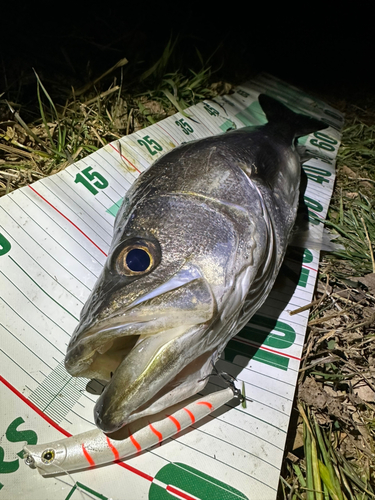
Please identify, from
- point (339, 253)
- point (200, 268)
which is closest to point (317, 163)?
point (339, 253)

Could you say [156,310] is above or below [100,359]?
above

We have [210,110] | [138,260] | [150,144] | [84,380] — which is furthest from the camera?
[210,110]

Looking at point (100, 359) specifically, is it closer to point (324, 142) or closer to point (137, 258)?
point (137, 258)

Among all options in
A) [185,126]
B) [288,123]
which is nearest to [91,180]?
[185,126]

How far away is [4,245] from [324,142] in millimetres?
2625

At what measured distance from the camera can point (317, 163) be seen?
9.22ft

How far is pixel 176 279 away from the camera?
112 cm

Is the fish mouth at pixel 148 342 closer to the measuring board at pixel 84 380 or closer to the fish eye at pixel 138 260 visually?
the fish eye at pixel 138 260

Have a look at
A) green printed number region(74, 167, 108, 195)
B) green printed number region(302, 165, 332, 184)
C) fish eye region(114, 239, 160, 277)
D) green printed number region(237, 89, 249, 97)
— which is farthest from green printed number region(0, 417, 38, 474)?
green printed number region(237, 89, 249, 97)

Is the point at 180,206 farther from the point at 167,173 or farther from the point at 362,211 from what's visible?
the point at 362,211

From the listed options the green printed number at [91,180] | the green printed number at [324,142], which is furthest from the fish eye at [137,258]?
the green printed number at [324,142]

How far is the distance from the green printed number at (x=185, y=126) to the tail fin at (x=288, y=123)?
57 centimetres

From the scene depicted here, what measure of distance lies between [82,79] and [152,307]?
215 cm

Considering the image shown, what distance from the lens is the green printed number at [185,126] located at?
101 inches
